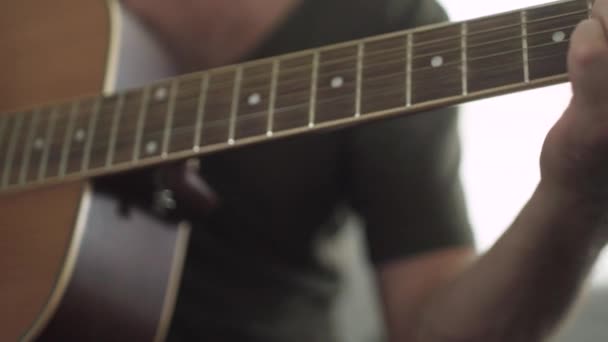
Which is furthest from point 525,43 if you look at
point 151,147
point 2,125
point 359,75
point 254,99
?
point 2,125

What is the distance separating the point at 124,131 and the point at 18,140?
14cm

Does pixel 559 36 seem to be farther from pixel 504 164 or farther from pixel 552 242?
pixel 504 164

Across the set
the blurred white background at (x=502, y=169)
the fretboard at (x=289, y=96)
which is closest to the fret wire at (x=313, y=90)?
the fretboard at (x=289, y=96)

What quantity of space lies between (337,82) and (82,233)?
283 millimetres

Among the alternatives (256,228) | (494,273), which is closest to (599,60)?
(494,273)

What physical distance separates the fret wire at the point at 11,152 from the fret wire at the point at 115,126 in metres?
0.13

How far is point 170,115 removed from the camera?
0.71 metres

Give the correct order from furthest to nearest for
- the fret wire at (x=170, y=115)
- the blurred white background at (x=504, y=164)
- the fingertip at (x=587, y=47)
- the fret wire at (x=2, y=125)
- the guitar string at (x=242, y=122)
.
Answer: the blurred white background at (x=504, y=164) → the fret wire at (x=2, y=125) → the fret wire at (x=170, y=115) → the guitar string at (x=242, y=122) → the fingertip at (x=587, y=47)

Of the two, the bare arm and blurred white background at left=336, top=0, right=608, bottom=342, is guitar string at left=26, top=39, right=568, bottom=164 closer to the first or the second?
the bare arm

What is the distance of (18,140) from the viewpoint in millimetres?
803

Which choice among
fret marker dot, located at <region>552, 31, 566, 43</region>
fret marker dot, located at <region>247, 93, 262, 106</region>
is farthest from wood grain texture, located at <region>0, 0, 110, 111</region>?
fret marker dot, located at <region>552, 31, 566, 43</region>

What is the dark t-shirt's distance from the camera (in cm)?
83

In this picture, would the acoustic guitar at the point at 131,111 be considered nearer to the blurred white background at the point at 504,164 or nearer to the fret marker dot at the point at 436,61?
the fret marker dot at the point at 436,61

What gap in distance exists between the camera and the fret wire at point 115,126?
729 millimetres
